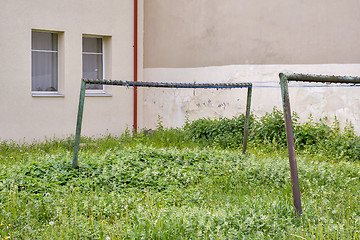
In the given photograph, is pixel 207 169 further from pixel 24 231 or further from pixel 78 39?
pixel 78 39

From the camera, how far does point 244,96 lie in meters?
10.3

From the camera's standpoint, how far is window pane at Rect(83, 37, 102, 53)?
11.1 metres

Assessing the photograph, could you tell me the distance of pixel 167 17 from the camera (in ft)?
39.1

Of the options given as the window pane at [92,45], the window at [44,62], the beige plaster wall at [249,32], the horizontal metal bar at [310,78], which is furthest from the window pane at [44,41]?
the horizontal metal bar at [310,78]

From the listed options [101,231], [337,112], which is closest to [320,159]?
[337,112]

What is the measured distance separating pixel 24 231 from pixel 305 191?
9.29 feet

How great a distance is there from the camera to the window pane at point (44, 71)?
1038 cm

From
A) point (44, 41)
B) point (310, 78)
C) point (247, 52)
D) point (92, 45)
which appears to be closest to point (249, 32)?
point (247, 52)

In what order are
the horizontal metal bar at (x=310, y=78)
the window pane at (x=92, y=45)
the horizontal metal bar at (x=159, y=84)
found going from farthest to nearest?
the window pane at (x=92, y=45) < the horizontal metal bar at (x=159, y=84) < the horizontal metal bar at (x=310, y=78)

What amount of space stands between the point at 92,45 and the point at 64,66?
1.09 m

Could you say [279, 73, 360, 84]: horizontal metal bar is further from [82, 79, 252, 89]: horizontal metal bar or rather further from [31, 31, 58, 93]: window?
[31, 31, 58, 93]: window

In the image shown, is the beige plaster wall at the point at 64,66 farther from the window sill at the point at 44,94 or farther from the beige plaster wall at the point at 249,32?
the beige plaster wall at the point at 249,32

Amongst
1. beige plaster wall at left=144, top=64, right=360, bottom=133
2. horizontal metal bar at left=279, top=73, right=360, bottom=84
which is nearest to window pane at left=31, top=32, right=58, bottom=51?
beige plaster wall at left=144, top=64, right=360, bottom=133

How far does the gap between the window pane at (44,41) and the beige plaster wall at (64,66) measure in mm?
167
